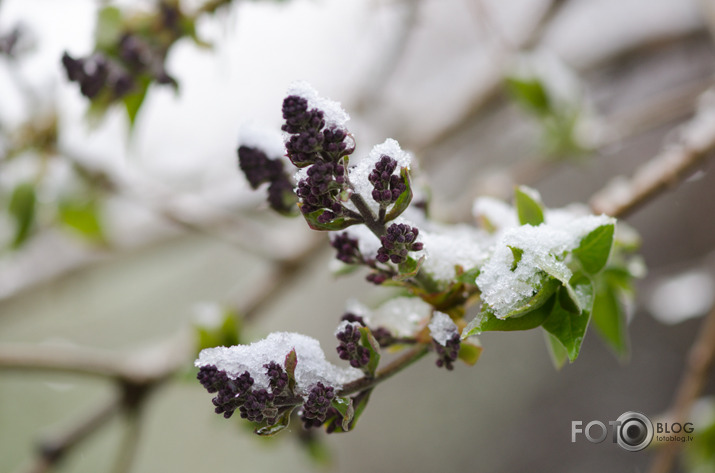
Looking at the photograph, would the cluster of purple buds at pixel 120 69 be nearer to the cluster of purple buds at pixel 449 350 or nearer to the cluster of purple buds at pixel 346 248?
the cluster of purple buds at pixel 346 248

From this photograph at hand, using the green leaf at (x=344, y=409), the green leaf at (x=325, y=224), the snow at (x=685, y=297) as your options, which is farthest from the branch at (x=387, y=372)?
the snow at (x=685, y=297)

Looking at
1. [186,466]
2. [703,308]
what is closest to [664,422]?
[703,308]

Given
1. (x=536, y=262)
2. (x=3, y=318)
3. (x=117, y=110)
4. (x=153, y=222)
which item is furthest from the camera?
(x=153, y=222)

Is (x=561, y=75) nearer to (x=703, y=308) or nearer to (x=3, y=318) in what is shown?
(x=703, y=308)

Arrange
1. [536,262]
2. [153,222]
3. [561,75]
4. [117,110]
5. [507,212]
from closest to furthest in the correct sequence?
[536,262], [507,212], [117,110], [561,75], [153,222]

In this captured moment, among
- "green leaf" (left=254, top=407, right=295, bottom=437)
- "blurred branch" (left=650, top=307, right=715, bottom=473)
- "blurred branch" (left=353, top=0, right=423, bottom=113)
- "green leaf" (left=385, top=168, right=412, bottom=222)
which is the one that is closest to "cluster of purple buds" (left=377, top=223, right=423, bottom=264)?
"green leaf" (left=385, top=168, right=412, bottom=222)
